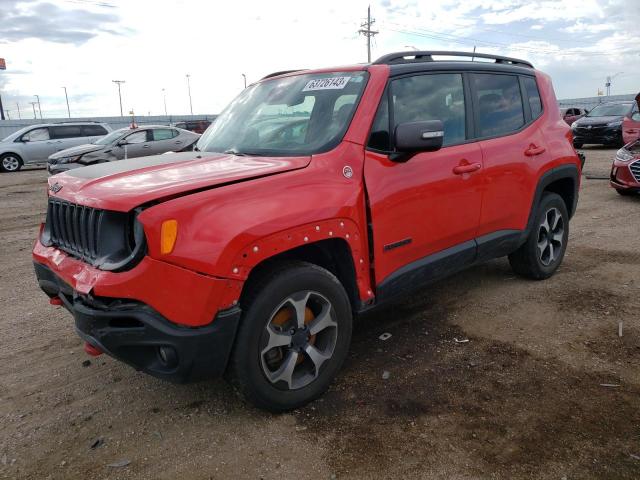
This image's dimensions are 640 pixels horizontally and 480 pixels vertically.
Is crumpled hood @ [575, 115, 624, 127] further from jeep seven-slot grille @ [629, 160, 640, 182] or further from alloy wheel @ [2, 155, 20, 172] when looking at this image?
alloy wheel @ [2, 155, 20, 172]

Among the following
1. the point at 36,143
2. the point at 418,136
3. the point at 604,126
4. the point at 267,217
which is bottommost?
the point at 604,126

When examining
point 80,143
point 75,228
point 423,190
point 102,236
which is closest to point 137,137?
point 80,143

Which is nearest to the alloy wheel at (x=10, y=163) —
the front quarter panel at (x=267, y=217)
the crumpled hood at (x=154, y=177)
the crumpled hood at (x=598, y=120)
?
the crumpled hood at (x=154, y=177)

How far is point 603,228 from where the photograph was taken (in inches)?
277

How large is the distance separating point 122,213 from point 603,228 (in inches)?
264

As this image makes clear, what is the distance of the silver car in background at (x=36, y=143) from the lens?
1862 centimetres

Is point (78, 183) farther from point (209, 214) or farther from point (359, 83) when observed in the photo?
point (359, 83)

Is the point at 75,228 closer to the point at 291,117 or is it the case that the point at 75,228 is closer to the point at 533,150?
the point at 291,117

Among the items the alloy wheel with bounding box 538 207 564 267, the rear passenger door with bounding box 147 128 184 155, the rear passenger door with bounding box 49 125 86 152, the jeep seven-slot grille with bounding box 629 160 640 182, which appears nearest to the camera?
the alloy wheel with bounding box 538 207 564 267

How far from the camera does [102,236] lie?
8.18 ft

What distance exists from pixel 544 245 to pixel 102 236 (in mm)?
4017

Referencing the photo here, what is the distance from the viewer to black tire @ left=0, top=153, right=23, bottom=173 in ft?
60.8

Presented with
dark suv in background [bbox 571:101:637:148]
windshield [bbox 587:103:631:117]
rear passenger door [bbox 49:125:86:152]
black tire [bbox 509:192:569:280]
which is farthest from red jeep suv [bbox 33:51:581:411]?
rear passenger door [bbox 49:125:86:152]

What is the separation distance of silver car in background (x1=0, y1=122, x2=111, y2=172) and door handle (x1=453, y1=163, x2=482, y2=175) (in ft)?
60.8
